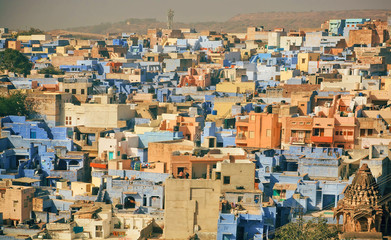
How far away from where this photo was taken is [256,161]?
2823 centimetres

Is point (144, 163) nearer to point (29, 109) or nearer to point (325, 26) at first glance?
point (29, 109)

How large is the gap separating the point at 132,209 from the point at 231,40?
46721 mm

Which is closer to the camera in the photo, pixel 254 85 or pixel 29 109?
pixel 29 109

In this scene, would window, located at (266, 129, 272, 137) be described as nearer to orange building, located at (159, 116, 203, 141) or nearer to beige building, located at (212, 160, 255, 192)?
orange building, located at (159, 116, 203, 141)

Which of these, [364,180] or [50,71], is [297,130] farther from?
[50,71]

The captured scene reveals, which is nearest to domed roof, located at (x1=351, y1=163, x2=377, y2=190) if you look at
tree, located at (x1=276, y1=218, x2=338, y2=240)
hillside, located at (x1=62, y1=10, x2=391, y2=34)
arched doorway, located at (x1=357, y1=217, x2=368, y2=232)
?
arched doorway, located at (x1=357, y1=217, x2=368, y2=232)

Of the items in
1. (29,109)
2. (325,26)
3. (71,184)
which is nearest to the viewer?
(71,184)

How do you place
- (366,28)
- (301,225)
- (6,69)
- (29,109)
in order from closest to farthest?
(301,225) → (29,109) → (6,69) → (366,28)

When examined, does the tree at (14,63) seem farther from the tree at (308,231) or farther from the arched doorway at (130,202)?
the tree at (308,231)

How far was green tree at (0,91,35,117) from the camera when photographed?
36344 millimetres

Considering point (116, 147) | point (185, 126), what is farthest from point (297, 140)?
point (116, 147)

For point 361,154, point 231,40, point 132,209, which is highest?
point 231,40

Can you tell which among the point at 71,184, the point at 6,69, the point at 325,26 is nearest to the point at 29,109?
the point at 71,184

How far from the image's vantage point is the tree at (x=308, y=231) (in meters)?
22.2
